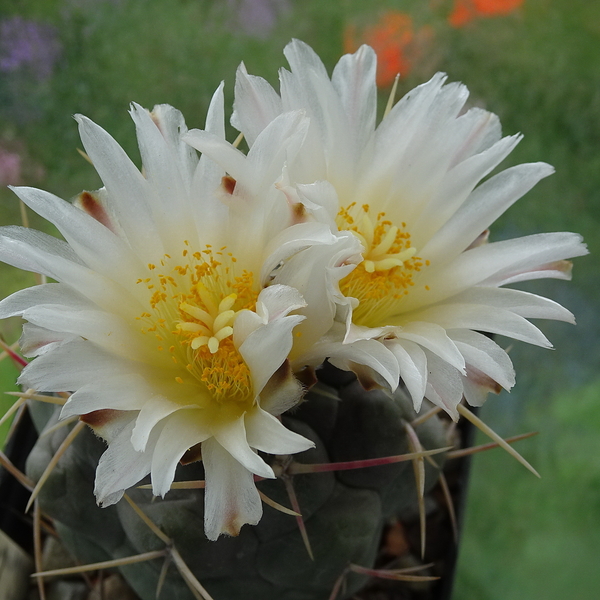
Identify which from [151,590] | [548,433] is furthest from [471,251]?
[548,433]

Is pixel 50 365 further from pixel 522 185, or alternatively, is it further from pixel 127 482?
pixel 522 185

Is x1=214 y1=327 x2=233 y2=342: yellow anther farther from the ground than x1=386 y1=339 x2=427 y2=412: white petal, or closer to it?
closer to it

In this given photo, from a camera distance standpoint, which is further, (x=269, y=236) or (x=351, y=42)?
(x=351, y=42)

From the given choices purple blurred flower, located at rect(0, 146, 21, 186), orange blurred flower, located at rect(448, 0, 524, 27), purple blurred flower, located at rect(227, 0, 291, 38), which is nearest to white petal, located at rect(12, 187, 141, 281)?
purple blurred flower, located at rect(0, 146, 21, 186)

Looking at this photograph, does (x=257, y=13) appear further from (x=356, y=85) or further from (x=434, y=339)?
(x=434, y=339)

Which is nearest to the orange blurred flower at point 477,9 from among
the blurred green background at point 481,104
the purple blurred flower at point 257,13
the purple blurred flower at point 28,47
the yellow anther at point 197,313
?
the blurred green background at point 481,104

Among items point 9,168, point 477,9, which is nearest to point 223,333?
point 9,168

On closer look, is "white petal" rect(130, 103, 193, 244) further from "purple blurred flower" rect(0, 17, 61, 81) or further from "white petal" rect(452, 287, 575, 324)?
"purple blurred flower" rect(0, 17, 61, 81)
